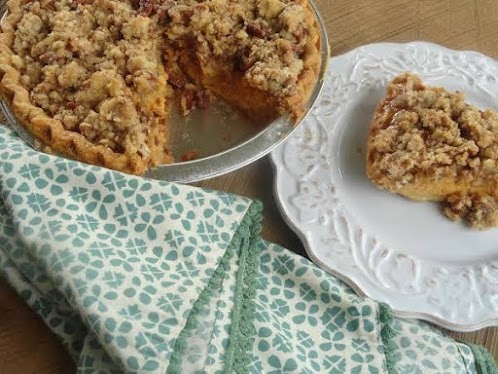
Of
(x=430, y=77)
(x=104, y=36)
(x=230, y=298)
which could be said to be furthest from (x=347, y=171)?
(x=104, y=36)

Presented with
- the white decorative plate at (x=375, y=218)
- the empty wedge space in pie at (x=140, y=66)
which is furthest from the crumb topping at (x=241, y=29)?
the white decorative plate at (x=375, y=218)

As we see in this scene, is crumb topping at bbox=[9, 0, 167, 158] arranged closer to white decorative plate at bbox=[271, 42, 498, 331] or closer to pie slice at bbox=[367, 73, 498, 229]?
white decorative plate at bbox=[271, 42, 498, 331]

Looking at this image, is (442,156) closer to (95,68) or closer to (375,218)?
(375,218)

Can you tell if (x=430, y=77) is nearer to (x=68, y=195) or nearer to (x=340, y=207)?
(x=340, y=207)

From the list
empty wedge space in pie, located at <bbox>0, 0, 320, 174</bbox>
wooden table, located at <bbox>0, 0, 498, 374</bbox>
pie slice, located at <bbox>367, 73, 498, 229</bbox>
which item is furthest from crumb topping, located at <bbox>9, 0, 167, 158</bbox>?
pie slice, located at <bbox>367, 73, 498, 229</bbox>

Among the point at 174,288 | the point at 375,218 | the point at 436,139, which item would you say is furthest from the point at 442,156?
the point at 174,288

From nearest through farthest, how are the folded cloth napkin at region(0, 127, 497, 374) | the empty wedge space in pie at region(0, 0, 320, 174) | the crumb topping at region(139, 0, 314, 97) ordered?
the folded cloth napkin at region(0, 127, 497, 374) < the empty wedge space in pie at region(0, 0, 320, 174) < the crumb topping at region(139, 0, 314, 97)
